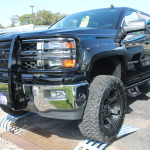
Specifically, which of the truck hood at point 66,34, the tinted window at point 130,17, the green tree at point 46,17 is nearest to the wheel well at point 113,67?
the truck hood at point 66,34

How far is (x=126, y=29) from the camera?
119 inches

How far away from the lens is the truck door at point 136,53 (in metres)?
3.32

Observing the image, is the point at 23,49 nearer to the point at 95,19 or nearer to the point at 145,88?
the point at 95,19

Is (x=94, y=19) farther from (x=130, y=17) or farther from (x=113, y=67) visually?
(x=113, y=67)

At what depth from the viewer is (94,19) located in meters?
3.54

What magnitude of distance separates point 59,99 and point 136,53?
1.88m

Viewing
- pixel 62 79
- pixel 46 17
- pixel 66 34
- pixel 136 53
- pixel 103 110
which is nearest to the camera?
pixel 62 79

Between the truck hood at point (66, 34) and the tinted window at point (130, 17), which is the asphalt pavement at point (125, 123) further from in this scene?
the tinted window at point (130, 17)

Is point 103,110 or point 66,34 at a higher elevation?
point 66,34

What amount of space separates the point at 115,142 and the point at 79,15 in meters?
2.37

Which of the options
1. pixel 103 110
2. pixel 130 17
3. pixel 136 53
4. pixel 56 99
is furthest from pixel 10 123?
pixel 130 17

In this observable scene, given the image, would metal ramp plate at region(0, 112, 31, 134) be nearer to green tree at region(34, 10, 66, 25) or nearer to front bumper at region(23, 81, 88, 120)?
front bumper at region(23, 81, 88, 120)


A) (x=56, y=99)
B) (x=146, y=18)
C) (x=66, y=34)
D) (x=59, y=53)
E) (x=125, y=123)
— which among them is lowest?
(x=125, y=123)

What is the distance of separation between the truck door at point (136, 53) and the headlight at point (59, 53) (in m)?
1.20
